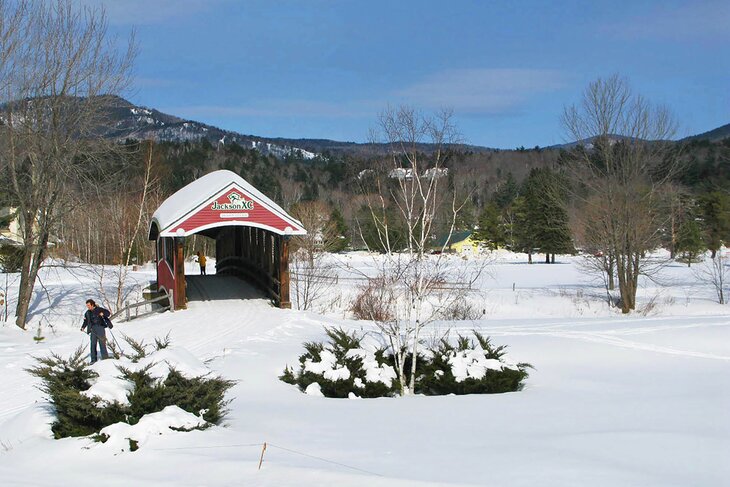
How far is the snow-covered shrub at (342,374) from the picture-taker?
11469 mm

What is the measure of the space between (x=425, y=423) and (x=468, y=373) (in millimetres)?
3243

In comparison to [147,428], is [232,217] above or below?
above

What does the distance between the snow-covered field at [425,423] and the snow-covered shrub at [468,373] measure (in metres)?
0.56

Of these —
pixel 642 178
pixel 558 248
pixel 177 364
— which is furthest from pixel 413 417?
pixel 558 248

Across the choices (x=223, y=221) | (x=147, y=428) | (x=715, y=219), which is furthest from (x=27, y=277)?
(x=715, y=219)

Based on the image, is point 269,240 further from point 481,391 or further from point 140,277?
point 140,277

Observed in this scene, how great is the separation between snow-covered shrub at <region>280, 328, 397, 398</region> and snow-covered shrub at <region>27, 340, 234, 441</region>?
3422 millimetres

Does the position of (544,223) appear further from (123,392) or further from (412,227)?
(123,392)

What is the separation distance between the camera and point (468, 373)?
1181cm

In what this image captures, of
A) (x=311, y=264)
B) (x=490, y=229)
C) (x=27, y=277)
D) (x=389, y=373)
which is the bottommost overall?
(x=389, y=373)

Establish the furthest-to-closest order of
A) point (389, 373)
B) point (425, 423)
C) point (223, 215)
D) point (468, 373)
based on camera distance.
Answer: point (223, 215) → point (389, 373) → point (468, 373) → point (425, 423)

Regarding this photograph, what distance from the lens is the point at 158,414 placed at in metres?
7.37

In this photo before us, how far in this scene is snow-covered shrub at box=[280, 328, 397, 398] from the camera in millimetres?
11469

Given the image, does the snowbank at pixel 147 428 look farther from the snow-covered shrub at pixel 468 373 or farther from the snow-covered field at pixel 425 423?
the snow-covered shrub at pixel 468 373
